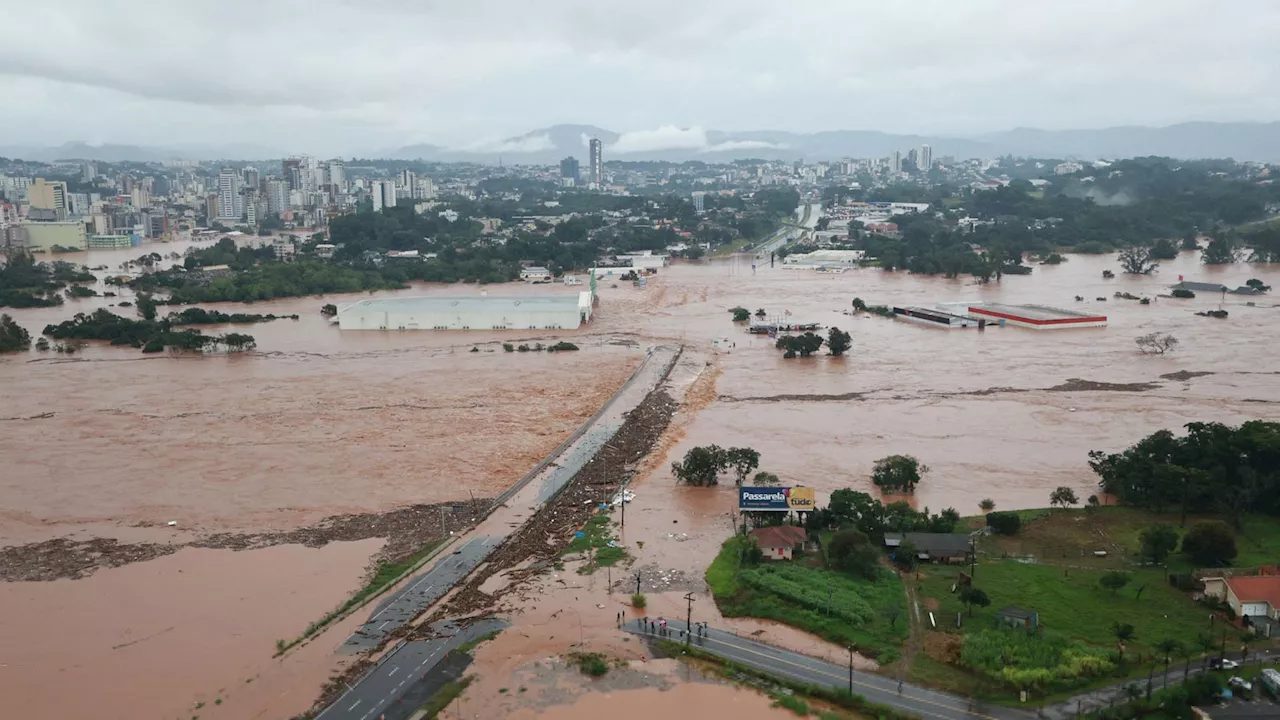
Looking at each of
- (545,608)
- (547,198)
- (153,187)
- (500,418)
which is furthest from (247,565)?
(153,187)

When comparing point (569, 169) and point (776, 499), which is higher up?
point (569, 169)

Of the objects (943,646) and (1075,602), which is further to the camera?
(1075,602)

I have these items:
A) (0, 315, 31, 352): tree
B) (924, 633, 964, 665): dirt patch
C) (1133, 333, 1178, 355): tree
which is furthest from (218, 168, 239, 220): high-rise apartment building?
(924, 633, 964, 665): dirt patch

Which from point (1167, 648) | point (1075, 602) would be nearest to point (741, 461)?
point (1075, 602)

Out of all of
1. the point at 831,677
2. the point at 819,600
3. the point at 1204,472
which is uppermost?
the point at 1204,472

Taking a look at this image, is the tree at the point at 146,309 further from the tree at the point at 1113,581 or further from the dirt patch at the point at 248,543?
the tree at the point at 1113,581

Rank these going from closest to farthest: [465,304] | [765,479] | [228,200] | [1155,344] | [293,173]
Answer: [765,479] → [1155,344] → [465,304] → [228,200] → [293,173]

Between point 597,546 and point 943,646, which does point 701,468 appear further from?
point 943,646
